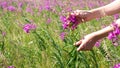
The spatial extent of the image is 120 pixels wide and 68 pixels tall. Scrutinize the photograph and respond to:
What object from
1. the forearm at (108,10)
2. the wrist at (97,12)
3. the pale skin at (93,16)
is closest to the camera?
the pale skin at (93,16)

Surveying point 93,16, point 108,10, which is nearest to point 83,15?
point 93,16

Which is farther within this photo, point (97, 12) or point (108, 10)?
point (97, 12)

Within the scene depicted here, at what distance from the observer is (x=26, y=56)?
4.27 m

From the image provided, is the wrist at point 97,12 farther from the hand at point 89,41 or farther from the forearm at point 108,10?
the hand at point 89,41

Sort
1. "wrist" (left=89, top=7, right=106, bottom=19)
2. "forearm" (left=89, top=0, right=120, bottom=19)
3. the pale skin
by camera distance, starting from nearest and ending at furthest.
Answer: the pale skin
"forearm" (left=89, top=0, right=120, bottom=19)
"wrist" (left=89, top=7, right=106, bottom=19)

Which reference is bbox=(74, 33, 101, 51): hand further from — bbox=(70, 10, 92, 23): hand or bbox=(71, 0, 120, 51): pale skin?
bbox=(70, 10, 92, 23): hand

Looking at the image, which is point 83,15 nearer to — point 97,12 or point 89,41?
point 97,12

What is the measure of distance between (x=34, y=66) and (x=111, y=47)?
36.4 inches

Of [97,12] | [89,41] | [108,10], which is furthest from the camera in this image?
[97,12]

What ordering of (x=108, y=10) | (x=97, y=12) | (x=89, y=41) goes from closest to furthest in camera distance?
(x=89, y=41) < (x=108, y=10) < (x=97, y=12)

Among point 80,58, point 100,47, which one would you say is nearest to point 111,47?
point 100,47

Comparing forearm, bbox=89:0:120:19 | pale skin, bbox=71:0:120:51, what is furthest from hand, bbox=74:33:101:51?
forearm, bbox=89:0:120:19

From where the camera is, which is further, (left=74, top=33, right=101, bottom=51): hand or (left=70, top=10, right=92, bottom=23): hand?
(left=70, top=10, right=92, bottom=23): hand

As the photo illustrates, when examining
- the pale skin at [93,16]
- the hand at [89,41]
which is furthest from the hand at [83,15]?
the hand at [89,41]
